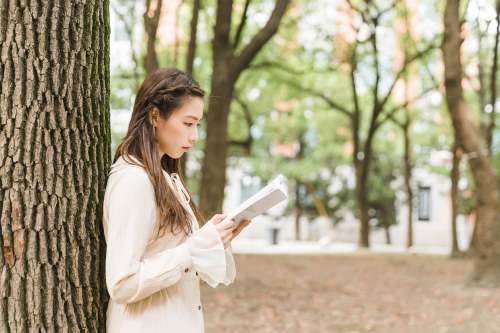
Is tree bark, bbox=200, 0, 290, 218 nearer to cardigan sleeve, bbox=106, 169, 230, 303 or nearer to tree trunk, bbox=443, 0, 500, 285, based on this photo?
tree trunk, bbox=443, 0, 500, 285

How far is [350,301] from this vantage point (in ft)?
38.2

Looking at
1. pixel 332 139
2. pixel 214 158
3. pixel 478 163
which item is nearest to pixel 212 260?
pixel 478 163

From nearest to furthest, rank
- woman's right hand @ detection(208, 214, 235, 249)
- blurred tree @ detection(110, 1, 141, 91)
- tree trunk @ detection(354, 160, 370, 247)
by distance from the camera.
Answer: woman's right hand @ detection(208, 214, 235, 249), blurred tree @ detection(110, 1, 141, 91), tree trunk @ detection(354, 160, 370, 247)

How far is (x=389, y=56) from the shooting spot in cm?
2892

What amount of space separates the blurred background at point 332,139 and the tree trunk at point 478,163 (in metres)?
0.17

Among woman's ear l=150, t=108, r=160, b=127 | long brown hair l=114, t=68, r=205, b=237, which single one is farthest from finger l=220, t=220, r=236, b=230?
woman's ear l=150, t=108, r=160, b=127

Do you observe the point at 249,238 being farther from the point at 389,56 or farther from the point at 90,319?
the point at 90,319

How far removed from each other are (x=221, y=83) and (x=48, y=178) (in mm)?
10952

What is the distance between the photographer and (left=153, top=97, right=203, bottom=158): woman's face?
2990 millimetres

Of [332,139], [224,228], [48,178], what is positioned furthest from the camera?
[332,139]

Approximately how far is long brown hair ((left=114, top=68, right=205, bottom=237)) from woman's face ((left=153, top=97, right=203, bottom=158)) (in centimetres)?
2

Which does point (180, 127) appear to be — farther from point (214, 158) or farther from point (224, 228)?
point (214, 158)

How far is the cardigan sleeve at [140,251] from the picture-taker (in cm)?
272

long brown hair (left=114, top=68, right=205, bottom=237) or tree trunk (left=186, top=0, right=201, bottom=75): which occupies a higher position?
tree trunk (left=186, top=0, right=201, bottom=75)
